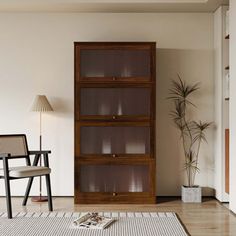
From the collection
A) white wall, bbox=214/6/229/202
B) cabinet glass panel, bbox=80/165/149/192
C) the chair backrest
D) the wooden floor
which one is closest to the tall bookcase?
cabinet glass panel, bbox=80/165/149/192

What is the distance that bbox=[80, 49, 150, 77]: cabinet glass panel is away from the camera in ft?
19.1

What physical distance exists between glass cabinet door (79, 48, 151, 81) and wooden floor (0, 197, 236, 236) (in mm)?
1524

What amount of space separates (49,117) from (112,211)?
1.60 m

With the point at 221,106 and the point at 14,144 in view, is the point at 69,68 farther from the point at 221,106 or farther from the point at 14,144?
the point at 221,106

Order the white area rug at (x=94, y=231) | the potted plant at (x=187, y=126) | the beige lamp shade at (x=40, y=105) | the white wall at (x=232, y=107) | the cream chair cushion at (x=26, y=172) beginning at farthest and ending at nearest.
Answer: the potted plant at (x=187, y=126), the beige lamp shade at (x=40, y=105), the white wall at (x=232, y=107), the cream chair cushion at (x=26, y=172), the white area rug at (x=94, y=231)

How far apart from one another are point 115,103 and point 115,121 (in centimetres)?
22

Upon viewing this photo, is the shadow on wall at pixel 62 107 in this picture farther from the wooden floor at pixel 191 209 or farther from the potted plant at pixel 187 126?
the potted plant at pixel 187 126

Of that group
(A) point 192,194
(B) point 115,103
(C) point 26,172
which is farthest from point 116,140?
(C) point 26,172

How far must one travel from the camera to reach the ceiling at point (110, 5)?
5.73 meters

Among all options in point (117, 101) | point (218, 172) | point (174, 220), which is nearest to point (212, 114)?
point (218, 172)

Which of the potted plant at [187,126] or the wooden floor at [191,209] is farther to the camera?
the potted plant at [187,126]

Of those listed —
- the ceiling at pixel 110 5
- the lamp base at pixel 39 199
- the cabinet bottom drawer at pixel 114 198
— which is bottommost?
the lamp base at pixel 39 199

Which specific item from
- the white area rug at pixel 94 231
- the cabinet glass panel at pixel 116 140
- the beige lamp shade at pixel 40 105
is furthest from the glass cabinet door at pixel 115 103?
the white area rug at pixel 94 231

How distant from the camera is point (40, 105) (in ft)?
19.3
